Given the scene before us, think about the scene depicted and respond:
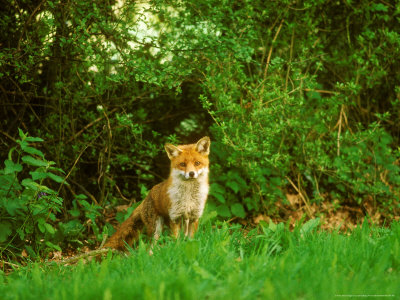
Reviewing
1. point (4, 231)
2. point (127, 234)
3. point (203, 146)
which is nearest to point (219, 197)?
point (203, 146)

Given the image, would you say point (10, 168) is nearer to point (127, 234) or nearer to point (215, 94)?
point (127, 234)

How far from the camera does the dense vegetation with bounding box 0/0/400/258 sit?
5906mm

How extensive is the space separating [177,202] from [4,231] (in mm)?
2044

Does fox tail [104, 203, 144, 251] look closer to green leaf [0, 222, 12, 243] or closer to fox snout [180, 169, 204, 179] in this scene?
fox snout [180, 169, 204, 179]

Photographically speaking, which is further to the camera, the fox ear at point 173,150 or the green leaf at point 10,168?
the fox ear at point 173,150

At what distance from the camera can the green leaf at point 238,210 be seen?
702 centimetres

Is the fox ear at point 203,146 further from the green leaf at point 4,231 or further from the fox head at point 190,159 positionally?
the green leaf at point 4,231

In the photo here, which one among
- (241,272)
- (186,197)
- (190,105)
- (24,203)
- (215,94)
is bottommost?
(24,203)

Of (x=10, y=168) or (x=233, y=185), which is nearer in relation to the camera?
(x=10, y=168)

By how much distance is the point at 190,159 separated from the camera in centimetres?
577

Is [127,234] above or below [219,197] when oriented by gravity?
below

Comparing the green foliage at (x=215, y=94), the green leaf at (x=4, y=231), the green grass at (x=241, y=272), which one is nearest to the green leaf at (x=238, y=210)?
the green foliage at (x=215, y=94)

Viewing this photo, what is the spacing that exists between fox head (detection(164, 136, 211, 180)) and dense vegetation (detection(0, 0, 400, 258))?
499 mm

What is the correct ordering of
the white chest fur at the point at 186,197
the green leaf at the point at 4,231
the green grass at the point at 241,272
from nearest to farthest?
the green grass at the point at 241,272 < the green leaf at the point at 4,231 < the white chest fur at the point at 186,197
